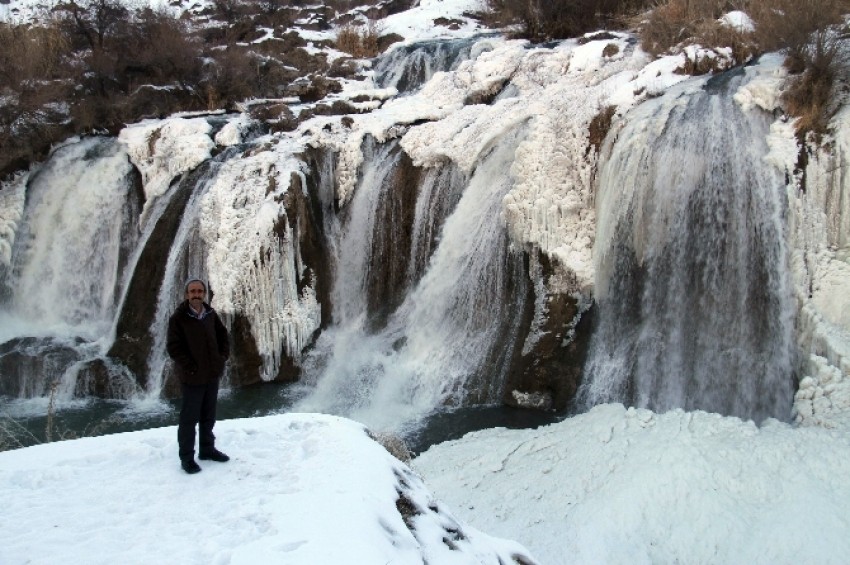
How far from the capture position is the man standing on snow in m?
4.12

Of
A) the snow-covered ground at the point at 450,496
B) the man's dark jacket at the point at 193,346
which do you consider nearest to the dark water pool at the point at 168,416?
the snow-covered ground at the point at 450,496

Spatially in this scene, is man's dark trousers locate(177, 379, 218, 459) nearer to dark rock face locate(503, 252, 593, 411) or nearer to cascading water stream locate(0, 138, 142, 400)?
dark rock face locate(503, 252, 593, 411)

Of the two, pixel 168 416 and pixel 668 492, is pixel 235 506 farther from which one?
pixel 168 416

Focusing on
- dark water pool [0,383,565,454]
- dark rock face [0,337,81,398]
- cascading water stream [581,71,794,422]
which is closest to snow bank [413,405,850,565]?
cascading water stream [581,71,794,422]

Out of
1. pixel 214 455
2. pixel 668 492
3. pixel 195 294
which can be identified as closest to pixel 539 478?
pixel 668 492

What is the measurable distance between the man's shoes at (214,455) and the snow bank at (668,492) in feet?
9.56

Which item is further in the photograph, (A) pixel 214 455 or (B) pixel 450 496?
(B) pixel 450 496

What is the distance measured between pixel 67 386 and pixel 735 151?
1115 cm

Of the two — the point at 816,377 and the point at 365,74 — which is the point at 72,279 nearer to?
the point at 365,74

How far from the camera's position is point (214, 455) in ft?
14.3

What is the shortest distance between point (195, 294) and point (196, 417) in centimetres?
85

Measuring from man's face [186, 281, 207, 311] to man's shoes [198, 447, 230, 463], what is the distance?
1.01m

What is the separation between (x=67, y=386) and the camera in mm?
10750

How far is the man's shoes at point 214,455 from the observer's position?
435cm
